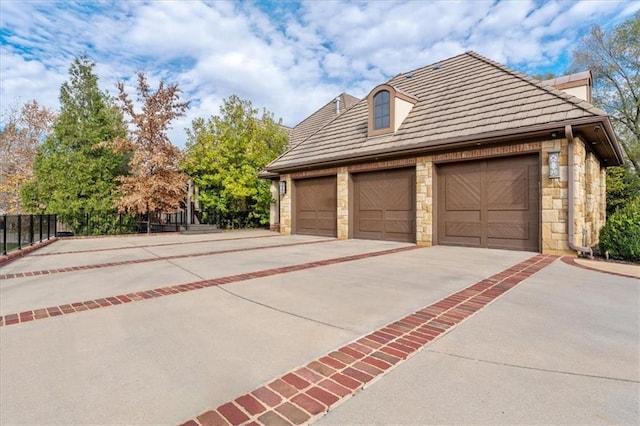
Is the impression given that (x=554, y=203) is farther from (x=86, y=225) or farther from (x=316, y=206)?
(x=86, y=225)

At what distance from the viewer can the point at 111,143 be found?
14.1 m

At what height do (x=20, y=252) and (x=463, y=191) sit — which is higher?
(x=463, y=191)

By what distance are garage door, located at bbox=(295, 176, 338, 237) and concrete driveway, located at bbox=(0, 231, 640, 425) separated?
7163mm

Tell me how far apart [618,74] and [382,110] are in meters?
15.7

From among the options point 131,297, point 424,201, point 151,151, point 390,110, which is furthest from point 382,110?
point 151,151

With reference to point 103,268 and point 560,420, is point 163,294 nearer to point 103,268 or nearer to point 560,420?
point 103,268

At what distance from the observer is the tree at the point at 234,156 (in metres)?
16.0

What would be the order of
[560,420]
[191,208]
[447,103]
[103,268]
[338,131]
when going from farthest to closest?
[191,208], [338,131], [447,103], [103,268], [560,420]

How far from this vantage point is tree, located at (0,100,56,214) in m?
20.5

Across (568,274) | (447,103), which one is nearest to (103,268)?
(568,274)

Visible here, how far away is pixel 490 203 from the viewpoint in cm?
838

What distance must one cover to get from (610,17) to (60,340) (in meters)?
24.0

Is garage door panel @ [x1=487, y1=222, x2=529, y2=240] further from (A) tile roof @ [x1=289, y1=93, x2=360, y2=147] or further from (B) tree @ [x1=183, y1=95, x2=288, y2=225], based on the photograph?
(A) tile roof @ [x1=289, y1=93, x2=360, y2=147]

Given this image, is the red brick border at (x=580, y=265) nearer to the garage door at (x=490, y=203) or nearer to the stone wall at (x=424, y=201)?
the garage door at (x=490, y=203)
